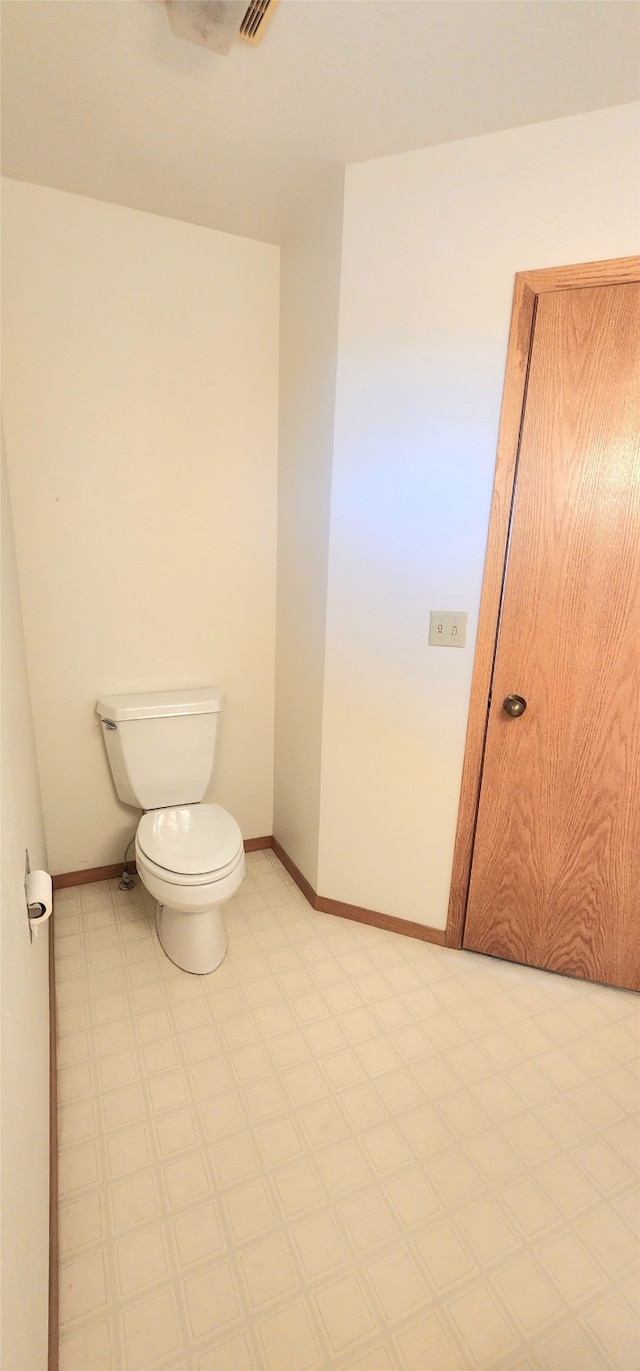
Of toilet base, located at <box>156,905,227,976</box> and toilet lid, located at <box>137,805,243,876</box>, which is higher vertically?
toilet lid, located at <box>137,805,243,876</box>

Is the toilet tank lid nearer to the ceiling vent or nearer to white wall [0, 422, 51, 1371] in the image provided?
white wall [0, 422, 51, 1371]

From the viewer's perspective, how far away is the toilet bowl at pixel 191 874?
1.70m

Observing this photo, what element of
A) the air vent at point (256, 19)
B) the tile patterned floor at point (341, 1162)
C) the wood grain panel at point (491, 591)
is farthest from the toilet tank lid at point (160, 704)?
the air vent at point (256, 19)

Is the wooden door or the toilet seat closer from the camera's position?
the wooden door

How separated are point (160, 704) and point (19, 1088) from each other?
1.24 m

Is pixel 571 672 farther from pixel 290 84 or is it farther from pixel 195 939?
pixel 290 84

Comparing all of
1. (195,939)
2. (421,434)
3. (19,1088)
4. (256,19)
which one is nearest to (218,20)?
(256,19)

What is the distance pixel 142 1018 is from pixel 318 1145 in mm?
610

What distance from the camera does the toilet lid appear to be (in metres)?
1.73

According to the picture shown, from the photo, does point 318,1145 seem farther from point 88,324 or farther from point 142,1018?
point 88,324

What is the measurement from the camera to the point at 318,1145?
4.46ft

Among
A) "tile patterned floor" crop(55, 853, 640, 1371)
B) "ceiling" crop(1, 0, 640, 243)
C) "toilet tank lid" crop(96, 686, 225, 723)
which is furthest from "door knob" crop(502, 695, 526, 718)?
"ceiling" crop(1, 0, 640, 243)

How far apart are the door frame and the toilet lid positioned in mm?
737

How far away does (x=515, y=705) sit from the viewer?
5.59ft
